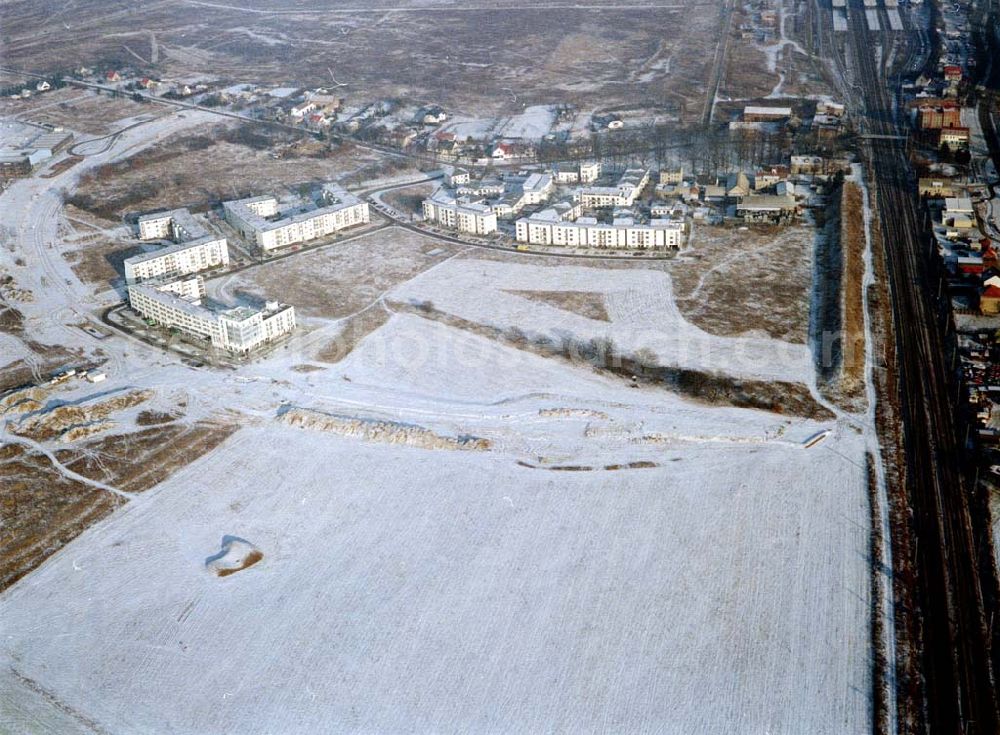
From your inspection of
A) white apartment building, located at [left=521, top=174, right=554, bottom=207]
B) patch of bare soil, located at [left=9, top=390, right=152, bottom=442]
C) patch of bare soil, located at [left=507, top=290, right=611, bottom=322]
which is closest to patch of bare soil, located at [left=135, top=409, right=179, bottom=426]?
patch of bare soil, located at [left=9, top=390, right=152, bottom=442]

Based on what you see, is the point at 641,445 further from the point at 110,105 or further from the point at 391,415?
the point at 110,105

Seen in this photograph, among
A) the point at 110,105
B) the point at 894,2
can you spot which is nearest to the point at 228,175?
the point at 110,105

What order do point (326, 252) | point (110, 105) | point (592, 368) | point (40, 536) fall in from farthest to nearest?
point (110, 105), point (326, 252), point (592, 368), point (40, 536)

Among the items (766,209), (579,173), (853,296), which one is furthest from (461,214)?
(853,296)

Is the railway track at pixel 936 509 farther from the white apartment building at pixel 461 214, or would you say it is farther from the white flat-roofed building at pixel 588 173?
the white apartment building at pixel 461 214

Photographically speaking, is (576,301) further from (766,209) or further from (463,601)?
(463,601)

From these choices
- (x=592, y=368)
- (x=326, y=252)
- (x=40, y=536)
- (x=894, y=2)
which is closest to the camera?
(x=40, y=536)

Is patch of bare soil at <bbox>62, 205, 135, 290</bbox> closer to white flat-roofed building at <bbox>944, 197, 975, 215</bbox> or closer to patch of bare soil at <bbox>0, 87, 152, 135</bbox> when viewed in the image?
patch of bare soil at <bbox>0, 87, 152, 135</bbox>
